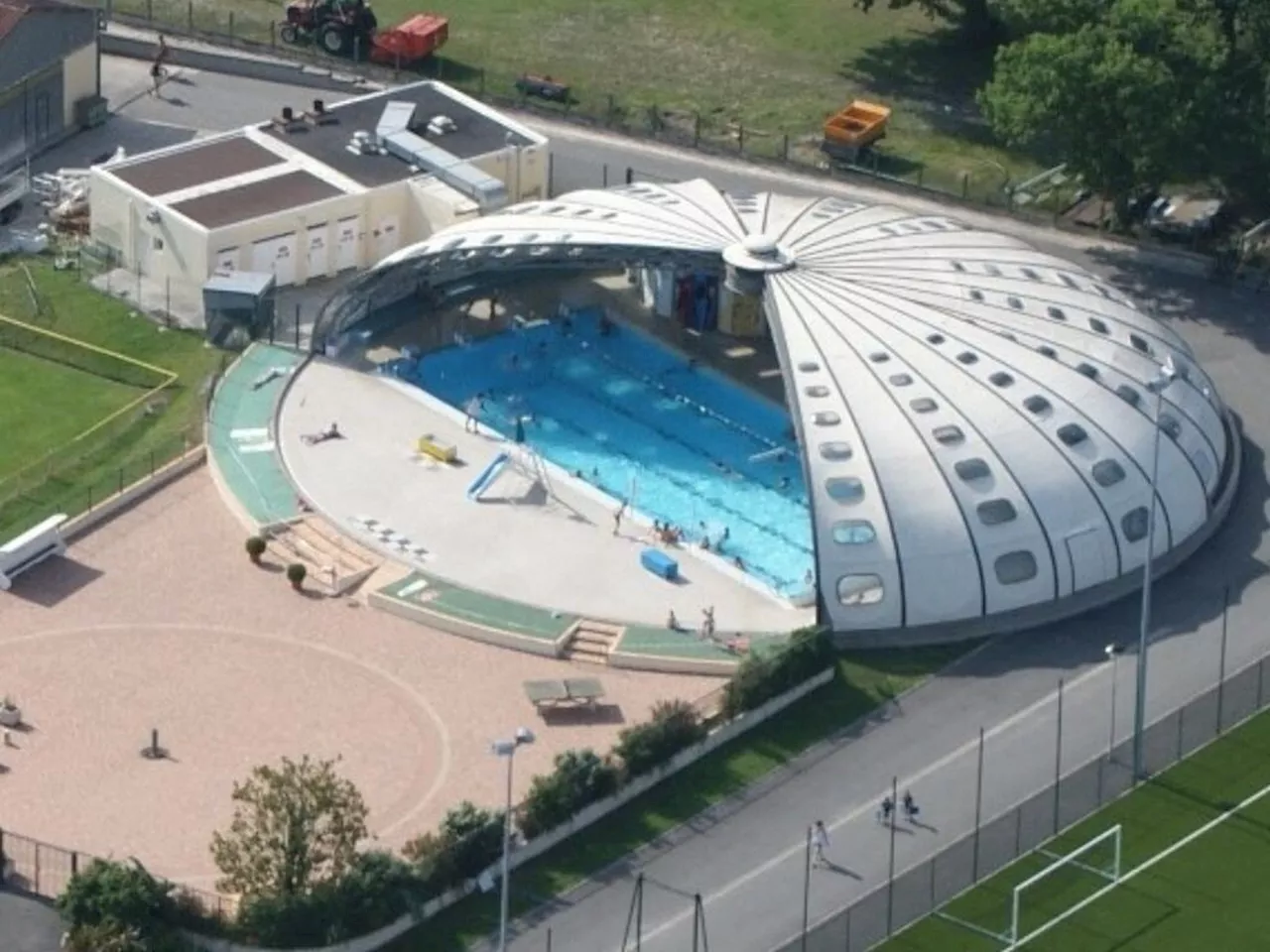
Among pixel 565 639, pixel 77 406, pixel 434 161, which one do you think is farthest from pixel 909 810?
pixel 434 161

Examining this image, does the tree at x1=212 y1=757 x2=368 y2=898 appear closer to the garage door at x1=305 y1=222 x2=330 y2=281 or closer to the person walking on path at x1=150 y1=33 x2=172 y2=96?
the garage door at x1=305 y1=222 x2=330 y2=281

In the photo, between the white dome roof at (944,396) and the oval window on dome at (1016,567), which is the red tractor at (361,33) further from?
the oval window on dome at (1016,567)

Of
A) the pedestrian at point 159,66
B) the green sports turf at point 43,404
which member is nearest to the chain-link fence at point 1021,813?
the green sports turf at point 43,404

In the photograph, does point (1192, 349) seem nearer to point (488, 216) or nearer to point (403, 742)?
point (488, 216)

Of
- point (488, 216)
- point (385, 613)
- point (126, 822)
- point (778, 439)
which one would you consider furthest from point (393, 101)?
point (126, 822)

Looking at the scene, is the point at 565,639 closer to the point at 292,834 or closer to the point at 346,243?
the point at 292,834
